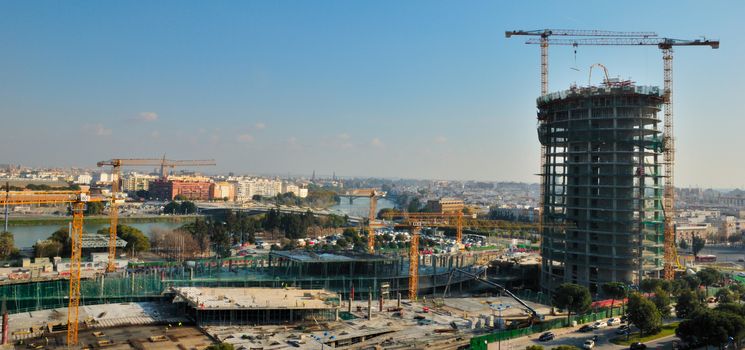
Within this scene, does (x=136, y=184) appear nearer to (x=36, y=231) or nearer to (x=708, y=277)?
(x=36, y=231)

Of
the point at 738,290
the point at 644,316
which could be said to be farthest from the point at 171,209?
the point at 644,316

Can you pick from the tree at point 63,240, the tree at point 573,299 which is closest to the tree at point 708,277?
the tree at point 573,299

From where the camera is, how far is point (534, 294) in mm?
39469

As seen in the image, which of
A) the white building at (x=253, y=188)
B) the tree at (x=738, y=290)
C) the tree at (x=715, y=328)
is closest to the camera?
the tree at (x=715, y=328)

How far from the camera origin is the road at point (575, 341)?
24609 millimetres

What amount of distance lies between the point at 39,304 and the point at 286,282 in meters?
12.9

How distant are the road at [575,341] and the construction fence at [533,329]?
0.90 ft

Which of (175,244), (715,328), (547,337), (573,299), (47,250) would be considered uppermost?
(715,328)

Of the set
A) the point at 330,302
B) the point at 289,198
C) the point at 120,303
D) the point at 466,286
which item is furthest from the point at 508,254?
the point at 289,198

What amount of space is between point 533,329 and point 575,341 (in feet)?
6.68

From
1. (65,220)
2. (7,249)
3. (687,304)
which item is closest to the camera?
(687,304)

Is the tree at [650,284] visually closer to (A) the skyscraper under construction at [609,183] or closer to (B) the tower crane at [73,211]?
(A) the skyscraper under construction at [609,183]

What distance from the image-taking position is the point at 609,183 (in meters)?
37.1

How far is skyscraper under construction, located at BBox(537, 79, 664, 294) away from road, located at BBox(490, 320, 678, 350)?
10.7m
